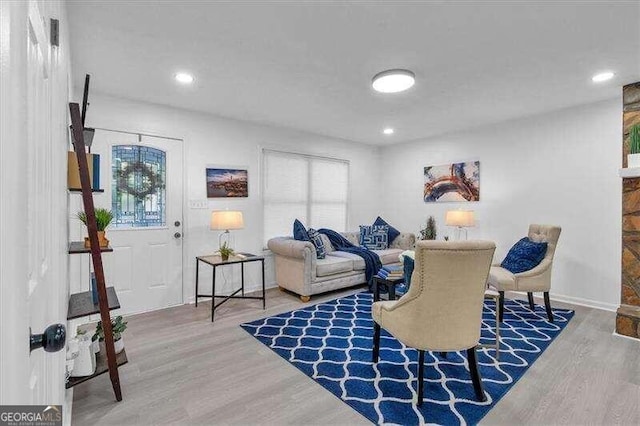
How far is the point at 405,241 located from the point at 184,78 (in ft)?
13.3

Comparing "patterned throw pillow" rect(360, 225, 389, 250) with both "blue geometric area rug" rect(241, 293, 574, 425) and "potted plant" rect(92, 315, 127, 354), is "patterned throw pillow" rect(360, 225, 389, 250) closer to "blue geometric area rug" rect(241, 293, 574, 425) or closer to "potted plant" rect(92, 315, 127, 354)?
"blue geometric area rug" rect(241, 293, 574, 425)

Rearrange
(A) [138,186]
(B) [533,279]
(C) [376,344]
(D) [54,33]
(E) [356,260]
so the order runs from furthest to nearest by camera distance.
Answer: (E) [356,260], (A) [138,186], (B) [533,279], (C) [376,344], (D) [54,33]

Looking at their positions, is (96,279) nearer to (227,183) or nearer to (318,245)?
(227,183)

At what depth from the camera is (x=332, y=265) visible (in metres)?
4.30

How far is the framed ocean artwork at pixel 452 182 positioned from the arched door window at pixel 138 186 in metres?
4.16

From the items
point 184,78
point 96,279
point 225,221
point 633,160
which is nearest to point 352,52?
point 184,78

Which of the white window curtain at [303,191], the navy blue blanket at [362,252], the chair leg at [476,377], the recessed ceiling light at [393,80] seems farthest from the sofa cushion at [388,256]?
the chair leg at [476,377]

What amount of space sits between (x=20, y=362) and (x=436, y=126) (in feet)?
16.7

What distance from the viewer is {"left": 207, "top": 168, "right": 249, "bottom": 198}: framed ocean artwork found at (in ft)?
13.8

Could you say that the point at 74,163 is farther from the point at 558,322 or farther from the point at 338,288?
the point at 558,322

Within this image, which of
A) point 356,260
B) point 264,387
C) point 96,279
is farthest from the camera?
point 356,260

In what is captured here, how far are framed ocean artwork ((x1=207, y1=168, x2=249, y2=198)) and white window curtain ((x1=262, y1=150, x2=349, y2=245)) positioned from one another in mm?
368

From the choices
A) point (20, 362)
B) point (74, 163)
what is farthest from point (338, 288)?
point (20, 362)

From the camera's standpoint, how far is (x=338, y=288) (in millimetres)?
4434
